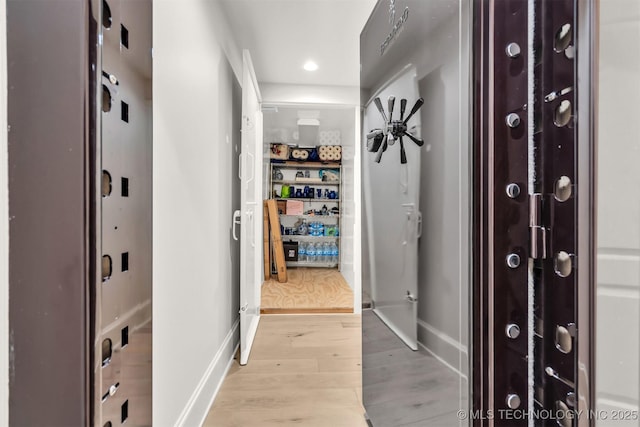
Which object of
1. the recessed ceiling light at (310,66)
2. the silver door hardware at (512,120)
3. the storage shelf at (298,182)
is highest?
the recessed ceiling light at (310,66)

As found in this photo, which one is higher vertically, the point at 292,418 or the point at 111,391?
the point at 111,391

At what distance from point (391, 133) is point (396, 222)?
1.05ft

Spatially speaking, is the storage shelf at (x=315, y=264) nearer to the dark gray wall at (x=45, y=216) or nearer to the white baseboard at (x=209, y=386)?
the white baseboard at (x=209, y=386)

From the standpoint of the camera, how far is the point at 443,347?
0.66 meters

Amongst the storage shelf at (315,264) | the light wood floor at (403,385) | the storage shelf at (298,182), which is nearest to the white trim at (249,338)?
the light wood floor at (403,385)

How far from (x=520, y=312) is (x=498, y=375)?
0.35 ft

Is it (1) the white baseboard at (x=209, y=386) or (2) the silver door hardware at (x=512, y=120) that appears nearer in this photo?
(2) the silver door hardware at (x=512, y=120)

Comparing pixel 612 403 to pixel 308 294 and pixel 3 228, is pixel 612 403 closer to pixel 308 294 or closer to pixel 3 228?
pixel 3 228

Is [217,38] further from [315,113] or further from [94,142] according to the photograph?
[315,113]

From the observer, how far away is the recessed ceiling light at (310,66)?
2.44 m

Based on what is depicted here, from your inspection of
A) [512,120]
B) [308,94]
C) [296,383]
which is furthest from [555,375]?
[308,94]

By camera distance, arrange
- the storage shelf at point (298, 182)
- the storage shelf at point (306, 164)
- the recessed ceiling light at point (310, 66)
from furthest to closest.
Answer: the storage shelf at point (298, 182) < the storage shelf at point (306, 164) < the recessed ceiling light at point (310, 66)

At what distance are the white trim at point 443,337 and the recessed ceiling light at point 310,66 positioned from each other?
2380mm

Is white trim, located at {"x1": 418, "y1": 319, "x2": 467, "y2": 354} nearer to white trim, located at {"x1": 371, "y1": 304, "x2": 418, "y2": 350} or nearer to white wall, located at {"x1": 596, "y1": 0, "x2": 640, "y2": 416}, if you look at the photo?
white trim, located at {"x1": 371, "y1": 304, "x2": 418, "y2": 350}
